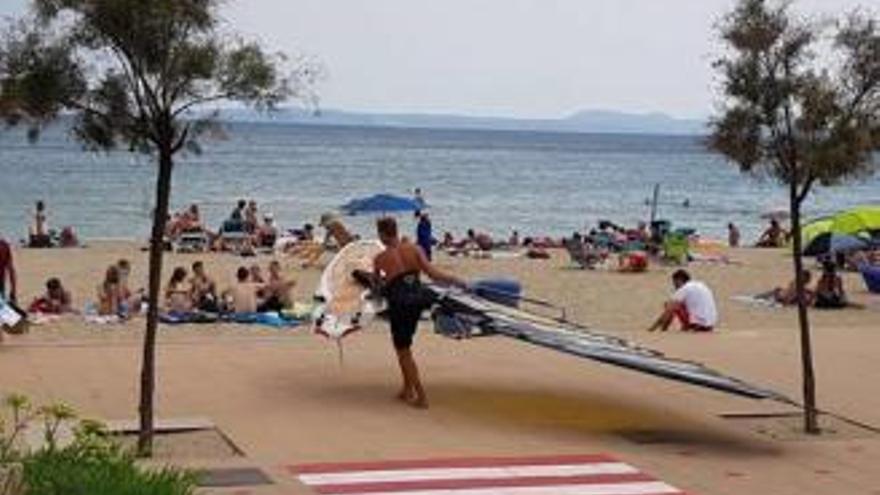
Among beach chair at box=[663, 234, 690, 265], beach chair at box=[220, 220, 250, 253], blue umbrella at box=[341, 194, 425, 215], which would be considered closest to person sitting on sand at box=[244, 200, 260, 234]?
beach chair at box=[220, 220, 250, 253]

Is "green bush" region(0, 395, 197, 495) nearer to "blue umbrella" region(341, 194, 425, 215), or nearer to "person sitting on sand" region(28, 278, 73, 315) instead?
"person sitting on sand" region(28, 278, 73, 315)

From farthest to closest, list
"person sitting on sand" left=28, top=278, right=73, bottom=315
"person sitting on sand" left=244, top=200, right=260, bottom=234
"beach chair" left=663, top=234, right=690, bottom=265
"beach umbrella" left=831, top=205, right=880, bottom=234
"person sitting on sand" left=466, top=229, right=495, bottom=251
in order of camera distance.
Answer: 1. "person sitting on sand" left=466, top=229, right=495, bottom=251
2. "person sitting on sand" left=244, top=200, right=260, bottom=234
3. "beach chair" left=663, top=234, right=690, bottom=265
4. "beach umbrella" left=831, top=205, right=880, bottom=234
5. "person sitting on sand" left=28, top=278, right=73, bottom=315

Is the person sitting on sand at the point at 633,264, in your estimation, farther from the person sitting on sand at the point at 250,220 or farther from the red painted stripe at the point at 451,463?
the red painted stripe at the point at 451,463

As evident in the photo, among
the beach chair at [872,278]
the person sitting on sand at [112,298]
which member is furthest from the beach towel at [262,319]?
the beach chair at [872,278]

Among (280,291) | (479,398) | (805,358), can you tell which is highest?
(805,358)

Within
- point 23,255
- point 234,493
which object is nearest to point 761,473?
point 234,493

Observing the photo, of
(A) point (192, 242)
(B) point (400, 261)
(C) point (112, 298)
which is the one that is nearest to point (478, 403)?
(B) point (400, 261)

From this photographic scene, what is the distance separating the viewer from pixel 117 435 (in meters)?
11.1

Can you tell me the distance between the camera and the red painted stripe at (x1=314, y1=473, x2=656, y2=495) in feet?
31.6

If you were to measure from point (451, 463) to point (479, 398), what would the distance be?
2774 mm

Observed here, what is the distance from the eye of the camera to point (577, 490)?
32.1ft

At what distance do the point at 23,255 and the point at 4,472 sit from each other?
27.5 metres

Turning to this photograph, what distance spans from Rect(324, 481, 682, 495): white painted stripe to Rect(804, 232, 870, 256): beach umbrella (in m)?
23.2

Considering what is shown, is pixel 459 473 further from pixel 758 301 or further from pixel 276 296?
pixel 758 301
